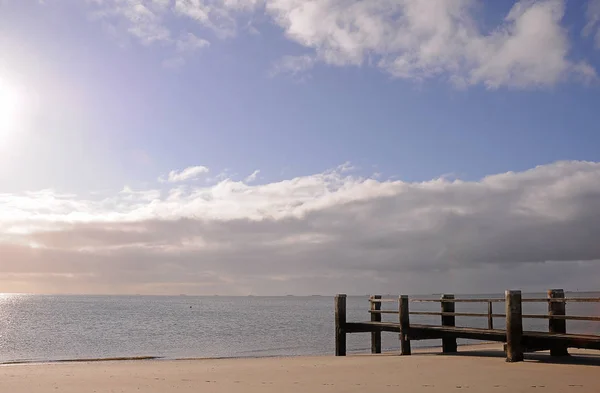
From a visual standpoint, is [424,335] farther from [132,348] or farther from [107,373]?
[132,348]

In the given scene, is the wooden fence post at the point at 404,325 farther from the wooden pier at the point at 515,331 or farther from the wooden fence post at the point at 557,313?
the wooden fence post at the point at 557,313

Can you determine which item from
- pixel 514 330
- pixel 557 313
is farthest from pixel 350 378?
pixel 557 313

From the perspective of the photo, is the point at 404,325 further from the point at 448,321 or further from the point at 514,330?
the point at 514,330

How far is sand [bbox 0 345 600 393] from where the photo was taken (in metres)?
11.5

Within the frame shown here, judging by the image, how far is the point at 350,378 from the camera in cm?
1286

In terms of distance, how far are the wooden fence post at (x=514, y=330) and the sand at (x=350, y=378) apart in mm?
464

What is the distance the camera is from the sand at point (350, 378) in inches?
453

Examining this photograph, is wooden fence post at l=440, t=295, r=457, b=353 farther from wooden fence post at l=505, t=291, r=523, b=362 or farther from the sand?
wooden fence post at l=505, t=291, r=523, b=362

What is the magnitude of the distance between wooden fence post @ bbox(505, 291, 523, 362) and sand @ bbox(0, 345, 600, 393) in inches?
18.3

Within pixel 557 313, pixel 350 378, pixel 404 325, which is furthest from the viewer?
pixel 404 325

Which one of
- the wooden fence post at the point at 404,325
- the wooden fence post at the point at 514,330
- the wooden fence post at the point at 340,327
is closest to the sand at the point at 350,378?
the wooden fence post at the point at 514,330

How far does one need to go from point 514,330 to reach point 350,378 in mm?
5140

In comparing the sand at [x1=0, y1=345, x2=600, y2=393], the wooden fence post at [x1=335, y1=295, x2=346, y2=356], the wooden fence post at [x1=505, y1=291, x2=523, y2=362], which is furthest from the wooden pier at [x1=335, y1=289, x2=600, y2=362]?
the wooden fence post at [x1=335, y1=295, x2=346, y2=356]

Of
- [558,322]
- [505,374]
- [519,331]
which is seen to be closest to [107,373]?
[505,374]
